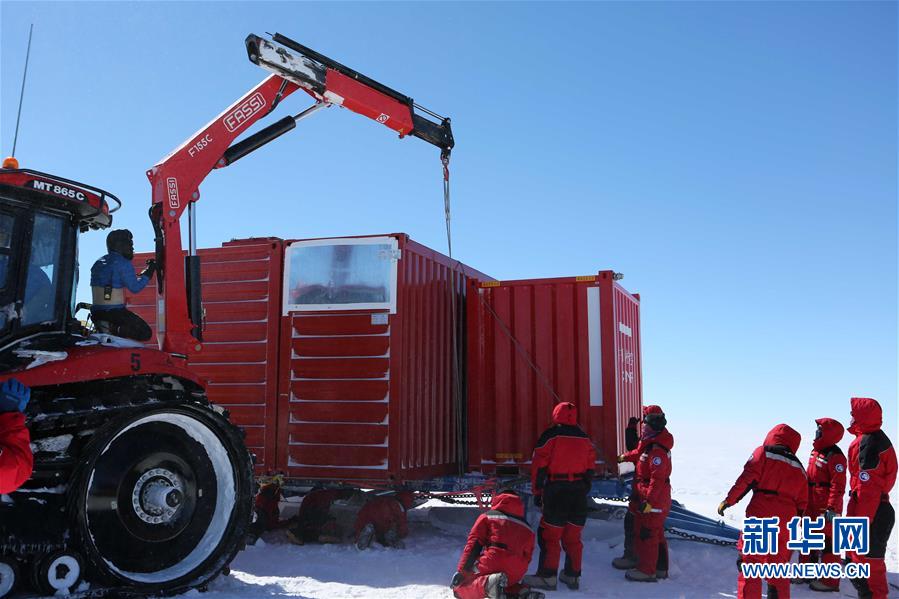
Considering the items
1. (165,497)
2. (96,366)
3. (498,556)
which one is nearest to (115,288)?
(96,366)

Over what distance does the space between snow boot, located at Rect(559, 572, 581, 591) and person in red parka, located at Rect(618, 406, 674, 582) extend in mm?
641

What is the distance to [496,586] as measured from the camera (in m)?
6.23

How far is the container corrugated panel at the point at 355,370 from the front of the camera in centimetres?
908

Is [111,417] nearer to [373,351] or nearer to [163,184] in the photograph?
[163,184]

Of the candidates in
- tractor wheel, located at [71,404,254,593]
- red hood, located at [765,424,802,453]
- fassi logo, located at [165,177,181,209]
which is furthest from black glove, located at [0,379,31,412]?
red hood, located at [765,424,802,453]

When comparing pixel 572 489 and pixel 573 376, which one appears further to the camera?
pixel 573 376

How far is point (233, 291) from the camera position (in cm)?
978

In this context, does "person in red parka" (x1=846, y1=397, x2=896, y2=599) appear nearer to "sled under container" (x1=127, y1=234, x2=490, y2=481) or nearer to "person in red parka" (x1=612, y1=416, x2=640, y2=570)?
"person in red parka" (x1=612, y1=416, x2=640, y2=570)

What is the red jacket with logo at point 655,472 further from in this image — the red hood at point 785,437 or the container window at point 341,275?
the container window at point 341,275

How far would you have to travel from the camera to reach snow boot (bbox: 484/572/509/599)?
20.4 ft

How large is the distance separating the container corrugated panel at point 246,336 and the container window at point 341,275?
0.90ft

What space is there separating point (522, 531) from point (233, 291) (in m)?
5.21

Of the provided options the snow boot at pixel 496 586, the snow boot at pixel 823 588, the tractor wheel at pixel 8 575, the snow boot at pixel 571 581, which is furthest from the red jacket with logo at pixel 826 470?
the tractor wheel at pixel 8 575

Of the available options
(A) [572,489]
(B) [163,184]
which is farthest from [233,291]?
(A) [572,489]
